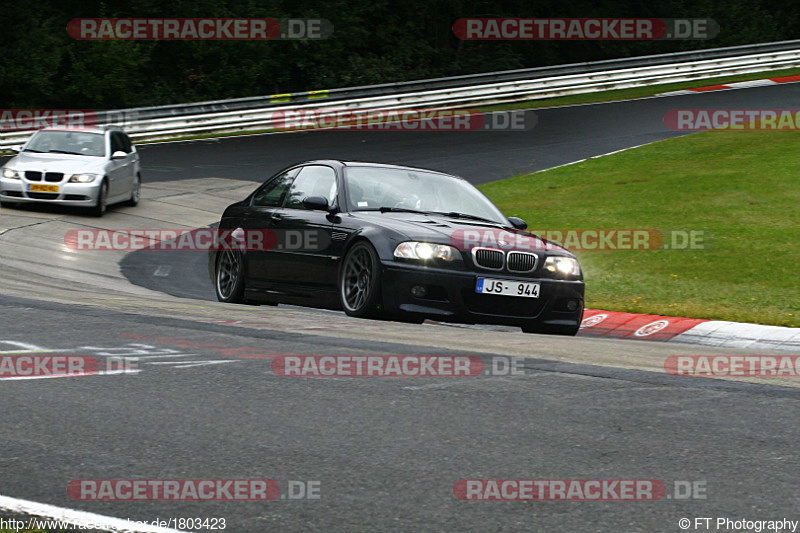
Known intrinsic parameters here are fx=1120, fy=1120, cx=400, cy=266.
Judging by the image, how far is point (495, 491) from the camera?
13.6 feet

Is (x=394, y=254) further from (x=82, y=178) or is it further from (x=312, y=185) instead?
(x=82, y=178)

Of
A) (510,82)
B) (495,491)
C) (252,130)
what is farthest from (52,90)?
(495,491)

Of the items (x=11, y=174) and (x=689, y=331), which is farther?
(x=11, y=174)

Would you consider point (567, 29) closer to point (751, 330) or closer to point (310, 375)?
point (751, 330)

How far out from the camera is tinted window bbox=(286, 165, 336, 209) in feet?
33.3

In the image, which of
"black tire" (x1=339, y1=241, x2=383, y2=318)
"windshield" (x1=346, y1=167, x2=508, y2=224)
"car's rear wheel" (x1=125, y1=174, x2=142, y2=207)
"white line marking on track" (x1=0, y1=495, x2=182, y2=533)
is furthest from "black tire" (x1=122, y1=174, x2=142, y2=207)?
"white line marking on track" (x1=0, y1=495, x2=182, y2=533)

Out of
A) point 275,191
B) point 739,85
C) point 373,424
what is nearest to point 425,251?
point 275,191

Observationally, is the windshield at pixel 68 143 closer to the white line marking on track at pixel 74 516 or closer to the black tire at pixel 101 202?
the black tire at pixel 101 202

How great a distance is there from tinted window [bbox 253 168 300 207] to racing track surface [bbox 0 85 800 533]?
1.62 meters

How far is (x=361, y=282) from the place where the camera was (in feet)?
30.0

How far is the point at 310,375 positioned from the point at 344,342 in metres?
1.01

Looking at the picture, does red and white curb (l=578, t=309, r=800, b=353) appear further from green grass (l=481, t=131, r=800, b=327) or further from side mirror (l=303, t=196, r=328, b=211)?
side mirror (l=303, t=196, r=328, b=211)

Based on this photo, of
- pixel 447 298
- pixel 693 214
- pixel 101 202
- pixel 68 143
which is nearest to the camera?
pixel 447 298

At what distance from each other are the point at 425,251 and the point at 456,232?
42cm
